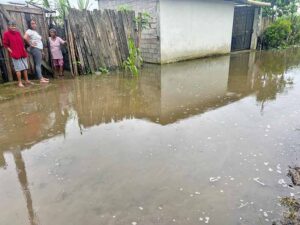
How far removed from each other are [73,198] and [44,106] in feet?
11.0

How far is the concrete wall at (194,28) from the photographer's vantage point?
10547 mm

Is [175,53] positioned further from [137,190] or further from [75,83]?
[137,190]

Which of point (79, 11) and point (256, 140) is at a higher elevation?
point (79, 11)

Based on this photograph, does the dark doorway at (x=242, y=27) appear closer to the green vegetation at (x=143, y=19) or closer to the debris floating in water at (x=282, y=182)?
the green vegetation at (x=143, y=19)

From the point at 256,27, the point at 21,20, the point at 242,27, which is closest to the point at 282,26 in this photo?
the point at 256,27

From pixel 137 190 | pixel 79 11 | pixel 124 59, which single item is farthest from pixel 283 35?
pixel 137 190

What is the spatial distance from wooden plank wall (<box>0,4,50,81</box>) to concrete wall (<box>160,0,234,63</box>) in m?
4.41

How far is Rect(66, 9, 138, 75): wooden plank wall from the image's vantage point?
8.06 metres

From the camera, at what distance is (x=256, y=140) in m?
4.01

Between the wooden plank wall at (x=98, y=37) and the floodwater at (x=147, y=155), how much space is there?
1.88m

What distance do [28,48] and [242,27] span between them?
1177 centimetres

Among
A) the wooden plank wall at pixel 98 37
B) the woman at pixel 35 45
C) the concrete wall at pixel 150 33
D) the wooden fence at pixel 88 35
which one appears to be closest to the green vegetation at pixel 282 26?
the concrete wall at pixel 150 33

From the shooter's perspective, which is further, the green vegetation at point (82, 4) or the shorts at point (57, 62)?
the green vegetation at point (82, 4)

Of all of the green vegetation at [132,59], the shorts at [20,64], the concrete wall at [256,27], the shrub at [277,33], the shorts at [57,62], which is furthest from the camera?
the shrub at [277,33]
